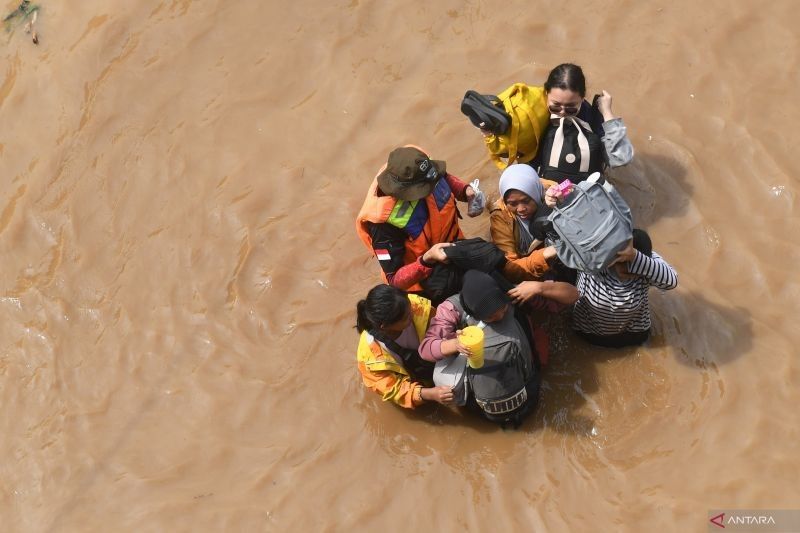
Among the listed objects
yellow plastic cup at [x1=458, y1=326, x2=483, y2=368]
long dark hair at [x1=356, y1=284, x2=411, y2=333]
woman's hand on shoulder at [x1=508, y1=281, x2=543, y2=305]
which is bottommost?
woman's hand on shoulder at [x1=508, y1=281, x2=543, y2=305]

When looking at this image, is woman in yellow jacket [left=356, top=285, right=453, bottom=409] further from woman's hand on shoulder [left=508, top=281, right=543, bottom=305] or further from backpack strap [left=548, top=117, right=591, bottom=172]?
backpack strap [left=548, top=117, right=591, bottom=172]

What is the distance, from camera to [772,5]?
550 centimetres

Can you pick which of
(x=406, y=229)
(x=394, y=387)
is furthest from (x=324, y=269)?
(x=394, y=387)

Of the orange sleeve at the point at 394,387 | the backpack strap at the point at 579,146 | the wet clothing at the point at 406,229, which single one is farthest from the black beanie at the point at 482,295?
the backpack strap at the point at 579,146

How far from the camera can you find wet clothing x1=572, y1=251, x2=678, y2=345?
147 inches

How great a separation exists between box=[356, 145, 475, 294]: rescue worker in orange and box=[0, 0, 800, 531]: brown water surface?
0.67m

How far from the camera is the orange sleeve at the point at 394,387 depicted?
13.0 ft

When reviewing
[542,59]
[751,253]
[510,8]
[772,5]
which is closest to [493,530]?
[751,253]

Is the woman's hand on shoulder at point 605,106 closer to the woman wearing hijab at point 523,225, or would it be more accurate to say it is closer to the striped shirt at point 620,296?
the woman wearing hijab at point 523,225

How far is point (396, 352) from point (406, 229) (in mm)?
663

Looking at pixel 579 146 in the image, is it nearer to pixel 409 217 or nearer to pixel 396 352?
pixel 409 217

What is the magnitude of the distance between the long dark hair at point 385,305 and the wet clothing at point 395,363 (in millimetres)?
234

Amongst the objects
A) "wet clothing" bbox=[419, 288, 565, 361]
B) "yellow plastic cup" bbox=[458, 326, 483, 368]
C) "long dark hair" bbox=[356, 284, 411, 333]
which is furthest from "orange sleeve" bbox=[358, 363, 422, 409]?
"yellow plastic cup" bbox=[458, 326, 483, 368]

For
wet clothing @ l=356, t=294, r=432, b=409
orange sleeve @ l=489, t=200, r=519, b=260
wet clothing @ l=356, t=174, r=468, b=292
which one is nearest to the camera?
wet clothing @ l=356, t=294, r=432, b=409
